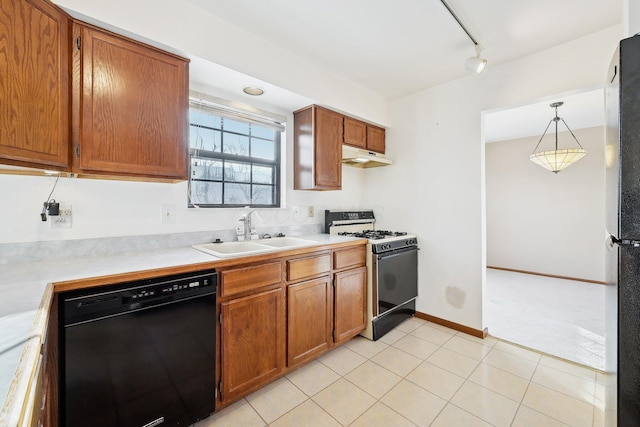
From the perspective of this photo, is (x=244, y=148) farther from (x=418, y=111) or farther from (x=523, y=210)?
(x=523, y=210)

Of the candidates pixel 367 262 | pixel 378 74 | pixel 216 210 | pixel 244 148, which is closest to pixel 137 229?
pixel 216 210

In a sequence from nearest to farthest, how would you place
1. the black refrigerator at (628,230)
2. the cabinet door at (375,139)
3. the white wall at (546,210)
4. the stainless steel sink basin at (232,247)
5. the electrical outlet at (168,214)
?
the black refrigerator at (628,230) → the electrical outlet at (168,214) → the stainless steel sink basin at (232,247) → the cabinet door at (375,139) → the white wall at (546,210)

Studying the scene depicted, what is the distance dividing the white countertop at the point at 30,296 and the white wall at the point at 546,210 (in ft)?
18.6

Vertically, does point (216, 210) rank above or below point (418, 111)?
below

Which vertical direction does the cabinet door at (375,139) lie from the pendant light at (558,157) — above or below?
above

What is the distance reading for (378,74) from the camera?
276cm

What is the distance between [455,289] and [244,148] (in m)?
2.56

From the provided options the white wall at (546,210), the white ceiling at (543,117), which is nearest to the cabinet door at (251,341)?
the white ceiling at (543,117)

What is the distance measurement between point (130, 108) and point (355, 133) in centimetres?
210

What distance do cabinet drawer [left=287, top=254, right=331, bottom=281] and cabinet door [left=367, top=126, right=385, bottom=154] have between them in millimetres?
1583

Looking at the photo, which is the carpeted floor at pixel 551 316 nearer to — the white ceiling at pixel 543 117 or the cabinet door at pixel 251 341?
the cabinet door at pixel 251 341

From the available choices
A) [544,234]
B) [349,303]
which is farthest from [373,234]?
[544,234]

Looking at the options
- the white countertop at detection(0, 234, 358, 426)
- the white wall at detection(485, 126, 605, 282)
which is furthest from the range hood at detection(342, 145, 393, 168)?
the white wall at detection(485, 126, 605, 282)

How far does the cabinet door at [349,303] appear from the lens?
7.88 feet
